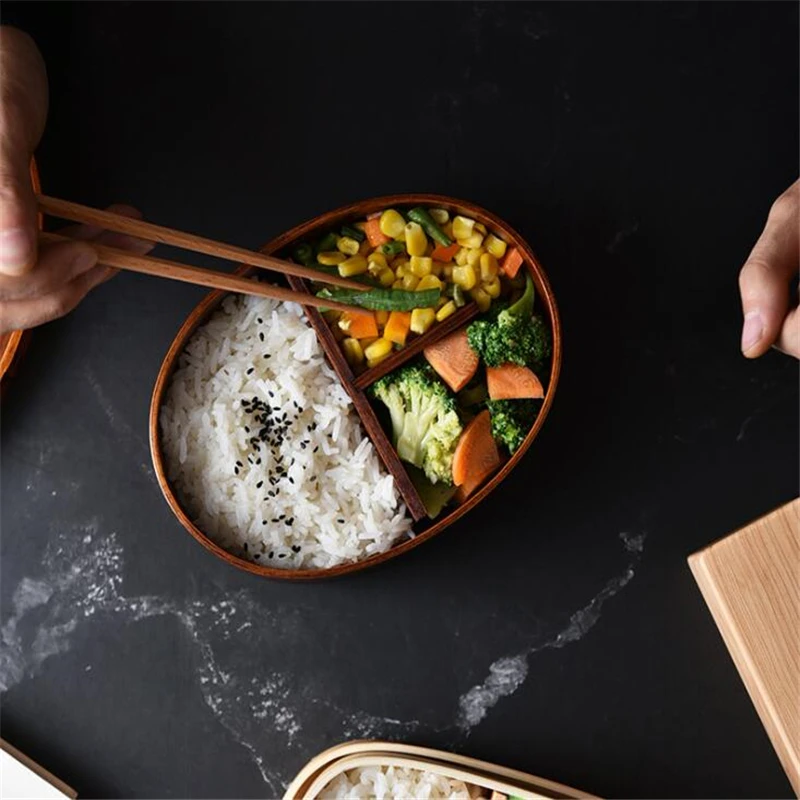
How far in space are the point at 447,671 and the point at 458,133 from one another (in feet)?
5.61

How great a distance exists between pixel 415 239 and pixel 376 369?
40cm

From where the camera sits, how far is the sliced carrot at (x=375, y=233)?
2.89 metres

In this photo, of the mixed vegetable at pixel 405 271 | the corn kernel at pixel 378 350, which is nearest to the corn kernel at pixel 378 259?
the mixed vegetable at pixel 405 271

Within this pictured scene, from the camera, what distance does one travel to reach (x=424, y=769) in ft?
9.15

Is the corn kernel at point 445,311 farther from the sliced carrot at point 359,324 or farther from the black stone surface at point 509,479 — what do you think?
the black stone surface at point 509,479

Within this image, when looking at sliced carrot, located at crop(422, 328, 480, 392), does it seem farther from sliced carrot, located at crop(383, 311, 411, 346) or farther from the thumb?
the thumb

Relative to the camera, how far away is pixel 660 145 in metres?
3.23

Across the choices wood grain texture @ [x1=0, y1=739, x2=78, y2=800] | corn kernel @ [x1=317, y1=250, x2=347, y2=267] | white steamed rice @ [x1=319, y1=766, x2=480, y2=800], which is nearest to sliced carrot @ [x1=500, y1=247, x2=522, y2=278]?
corn kernel @ [x1=317, y1=250, x2=347, y2=267]

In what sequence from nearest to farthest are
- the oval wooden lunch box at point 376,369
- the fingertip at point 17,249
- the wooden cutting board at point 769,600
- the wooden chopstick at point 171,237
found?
the fingertip at point 17,249, the wooden chopstick at point 171,237, the wooden cutting board at point 769,600, the oval wooden lunch box at point 376,369

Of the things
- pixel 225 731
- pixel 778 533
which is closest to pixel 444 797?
pixel 225 731

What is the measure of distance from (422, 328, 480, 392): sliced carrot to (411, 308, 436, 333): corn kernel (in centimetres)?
6

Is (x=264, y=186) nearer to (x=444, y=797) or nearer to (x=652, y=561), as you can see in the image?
(x=652, y=561)

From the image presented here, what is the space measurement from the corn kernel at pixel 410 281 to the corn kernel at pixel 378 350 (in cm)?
17

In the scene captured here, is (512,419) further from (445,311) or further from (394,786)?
(394,786)
